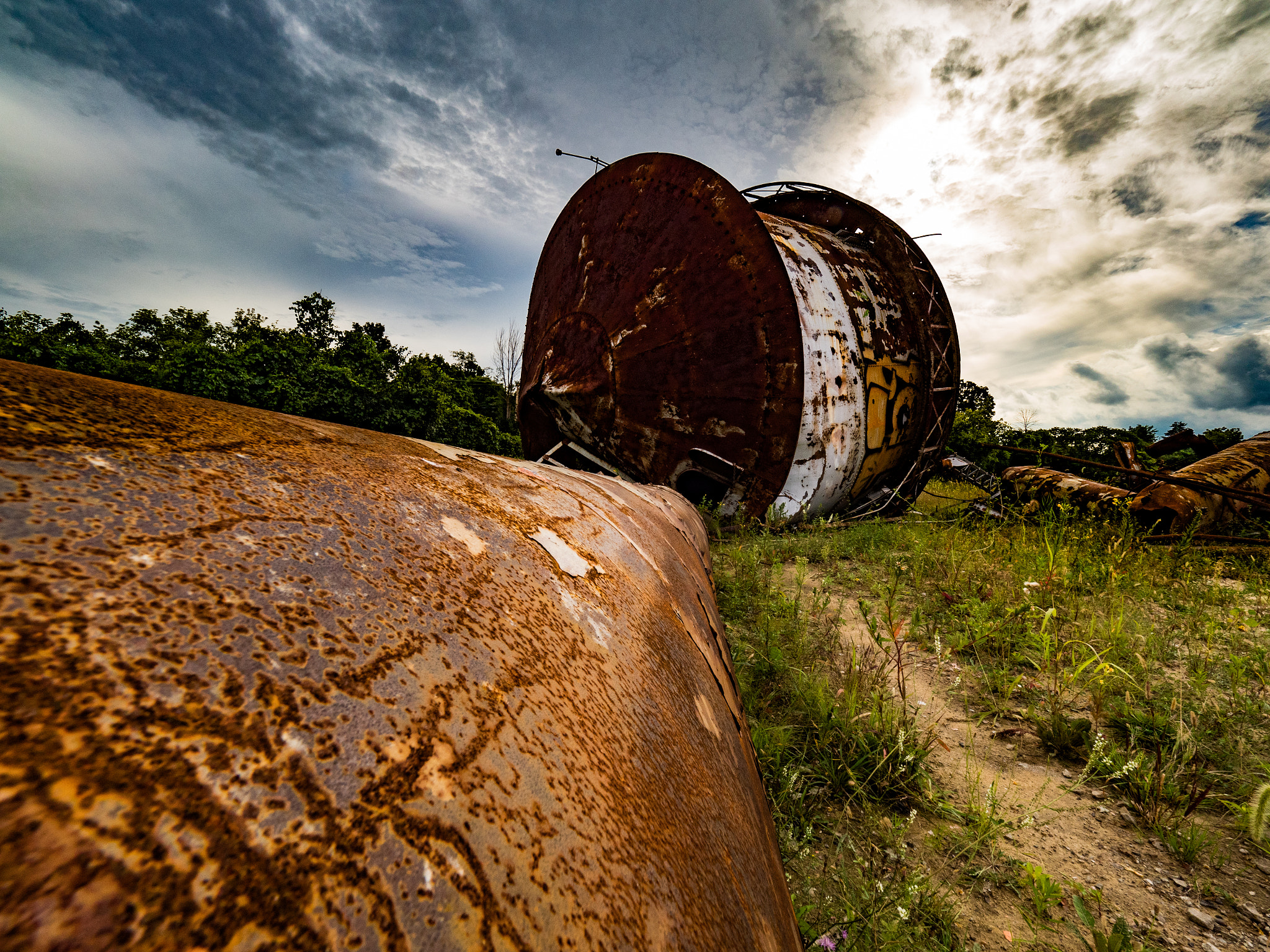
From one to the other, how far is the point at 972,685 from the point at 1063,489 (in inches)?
163

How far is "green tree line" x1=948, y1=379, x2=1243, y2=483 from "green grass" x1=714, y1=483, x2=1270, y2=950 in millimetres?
3445

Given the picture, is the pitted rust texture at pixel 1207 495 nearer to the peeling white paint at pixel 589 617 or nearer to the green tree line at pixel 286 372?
the peeling white paint at pixel 589 617

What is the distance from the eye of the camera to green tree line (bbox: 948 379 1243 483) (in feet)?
22.0

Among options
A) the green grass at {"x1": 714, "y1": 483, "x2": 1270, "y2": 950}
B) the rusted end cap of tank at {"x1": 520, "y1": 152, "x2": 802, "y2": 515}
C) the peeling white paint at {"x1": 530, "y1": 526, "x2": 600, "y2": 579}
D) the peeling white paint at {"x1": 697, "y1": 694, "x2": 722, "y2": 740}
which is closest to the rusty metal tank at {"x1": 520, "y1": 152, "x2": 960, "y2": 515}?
the rusted end cap of tank at {"x1": 520, "y1": 152, "x2": 802, "y2": 515}

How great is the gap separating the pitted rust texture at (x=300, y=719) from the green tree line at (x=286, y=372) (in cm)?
550

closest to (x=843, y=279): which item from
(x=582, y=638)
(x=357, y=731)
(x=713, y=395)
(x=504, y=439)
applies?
(x=713, y=395)

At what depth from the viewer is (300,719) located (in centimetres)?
29

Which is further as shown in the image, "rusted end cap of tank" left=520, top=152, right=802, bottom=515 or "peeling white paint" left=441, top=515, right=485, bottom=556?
"rusted end cap of tank" left=520, top=152, right=802, bottom=515

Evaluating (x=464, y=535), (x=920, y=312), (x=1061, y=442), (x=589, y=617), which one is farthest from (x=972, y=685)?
(x=1061, y=442)

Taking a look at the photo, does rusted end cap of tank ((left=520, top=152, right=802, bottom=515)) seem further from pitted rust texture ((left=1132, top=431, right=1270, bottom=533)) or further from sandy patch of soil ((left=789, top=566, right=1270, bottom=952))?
pitted rust texture ((left=1132, top=431, right=1270, bottom=533))

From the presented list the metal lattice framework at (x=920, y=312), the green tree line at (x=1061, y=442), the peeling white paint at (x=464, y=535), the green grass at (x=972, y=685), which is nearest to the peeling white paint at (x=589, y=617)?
the peeling white paint at (x=464, y=535)

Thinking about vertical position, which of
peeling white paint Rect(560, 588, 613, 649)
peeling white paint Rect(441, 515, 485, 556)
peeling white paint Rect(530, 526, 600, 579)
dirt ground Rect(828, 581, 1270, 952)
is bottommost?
dirt ground Rect(828, 581, 1270, 952)

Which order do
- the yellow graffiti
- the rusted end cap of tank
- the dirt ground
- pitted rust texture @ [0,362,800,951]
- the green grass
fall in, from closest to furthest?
pitted rust texture @ [0,362,800,951] → the dirt ground → the green grass → the rusted end cap of tank → the yellow graffiti

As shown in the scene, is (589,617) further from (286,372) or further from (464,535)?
(286,372)
